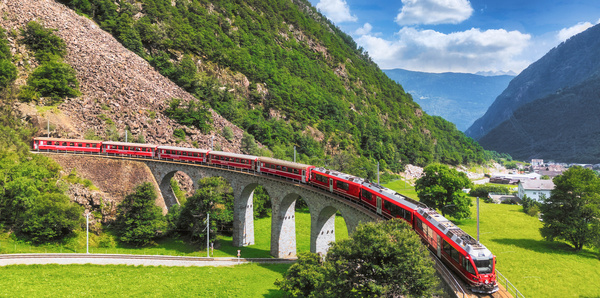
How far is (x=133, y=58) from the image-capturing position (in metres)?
78.1

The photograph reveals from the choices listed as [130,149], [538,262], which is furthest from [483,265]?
[130,149]

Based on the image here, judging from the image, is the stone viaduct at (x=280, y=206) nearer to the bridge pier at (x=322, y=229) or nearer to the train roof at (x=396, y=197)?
the bridge pier at (x=322, y=229)

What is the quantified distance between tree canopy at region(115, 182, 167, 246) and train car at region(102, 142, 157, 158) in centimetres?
1090

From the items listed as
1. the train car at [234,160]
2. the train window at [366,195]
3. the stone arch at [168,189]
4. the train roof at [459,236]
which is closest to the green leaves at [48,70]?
the stone arch at [168,189]

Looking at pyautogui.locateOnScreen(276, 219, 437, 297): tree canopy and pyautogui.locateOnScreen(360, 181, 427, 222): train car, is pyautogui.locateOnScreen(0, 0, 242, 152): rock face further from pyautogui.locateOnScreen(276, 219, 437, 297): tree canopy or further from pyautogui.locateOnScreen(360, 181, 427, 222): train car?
pyautogui.locateOnScreen(276, 219, 437, 297): tree canopy

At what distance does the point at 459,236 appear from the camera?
2127 cm

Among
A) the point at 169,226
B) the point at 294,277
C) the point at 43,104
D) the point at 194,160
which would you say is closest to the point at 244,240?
the point at 169,226

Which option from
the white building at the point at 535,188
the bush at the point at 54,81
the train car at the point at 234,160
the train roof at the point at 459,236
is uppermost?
the bush at the point at 54,81

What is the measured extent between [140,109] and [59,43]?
20.8 meters

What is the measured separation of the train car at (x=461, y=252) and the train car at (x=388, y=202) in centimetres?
165

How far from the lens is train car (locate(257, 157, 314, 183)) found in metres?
38.5

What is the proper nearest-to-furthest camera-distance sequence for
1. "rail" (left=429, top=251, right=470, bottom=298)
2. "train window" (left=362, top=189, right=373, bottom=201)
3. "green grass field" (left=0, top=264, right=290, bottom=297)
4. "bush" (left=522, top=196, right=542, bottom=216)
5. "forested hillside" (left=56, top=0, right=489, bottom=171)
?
"rail" (left=429, top=251, right=470, bottom=298) < "green grass field" (left=0, top=264, right=290, bottom=297) < "train window" (left=362, top=189, right=373, bottom=201) < "bush" (left=522, top=196, right=542, bottom=216) < "forested hillside" (left=56, top=0, right=489, bottom=171)

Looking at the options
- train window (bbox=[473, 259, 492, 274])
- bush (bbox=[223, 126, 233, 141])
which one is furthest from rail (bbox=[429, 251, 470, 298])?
bush (bbox=[223, 126, 233, 141])

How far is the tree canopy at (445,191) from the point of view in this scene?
174 ft
